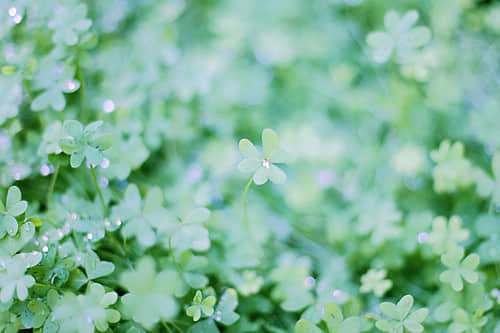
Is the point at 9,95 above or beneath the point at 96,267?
above

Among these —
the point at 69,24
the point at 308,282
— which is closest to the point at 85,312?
the point at 308,282

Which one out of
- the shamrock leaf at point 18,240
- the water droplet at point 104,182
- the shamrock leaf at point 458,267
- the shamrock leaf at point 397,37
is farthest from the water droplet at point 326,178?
the shamrock leaf at point 18,240

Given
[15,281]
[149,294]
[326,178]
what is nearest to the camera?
[149,294]

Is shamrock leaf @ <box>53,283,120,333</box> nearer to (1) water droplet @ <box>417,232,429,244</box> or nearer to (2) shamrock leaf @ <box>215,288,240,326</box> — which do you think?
(2) shamrock leaf @ <box>215,288,240,326</box>

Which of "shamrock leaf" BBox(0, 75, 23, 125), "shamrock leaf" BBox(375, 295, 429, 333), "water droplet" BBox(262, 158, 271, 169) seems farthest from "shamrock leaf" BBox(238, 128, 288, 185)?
"shamrock leaf" BBox(0, 75, 23, 125)

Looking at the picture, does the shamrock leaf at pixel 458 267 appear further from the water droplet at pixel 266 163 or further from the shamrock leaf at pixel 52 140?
the shamrock leaf at pixel 52 140

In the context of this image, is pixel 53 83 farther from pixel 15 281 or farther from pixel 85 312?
pixel 85 312
